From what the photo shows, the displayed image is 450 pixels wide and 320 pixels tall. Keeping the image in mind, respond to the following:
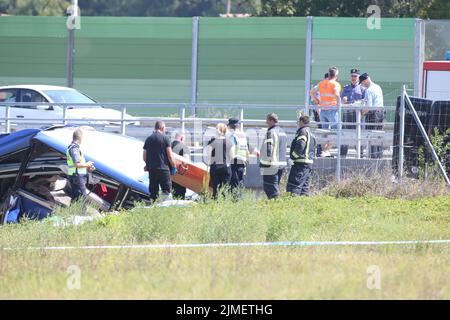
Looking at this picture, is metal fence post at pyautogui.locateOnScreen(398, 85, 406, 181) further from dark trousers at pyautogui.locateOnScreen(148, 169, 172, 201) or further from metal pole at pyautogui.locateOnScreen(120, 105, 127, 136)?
metal pole at pyautogui.locateOnScreen(120, 105, 127, 136)

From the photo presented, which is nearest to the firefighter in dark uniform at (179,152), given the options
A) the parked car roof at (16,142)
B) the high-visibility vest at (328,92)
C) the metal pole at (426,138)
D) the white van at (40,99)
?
the parked car roof at (16,142)

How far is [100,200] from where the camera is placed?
15.6 m

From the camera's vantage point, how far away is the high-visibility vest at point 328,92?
19.5 m

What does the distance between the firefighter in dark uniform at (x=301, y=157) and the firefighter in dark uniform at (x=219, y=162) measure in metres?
1.14

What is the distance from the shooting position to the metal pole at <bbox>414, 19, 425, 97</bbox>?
23.2 m

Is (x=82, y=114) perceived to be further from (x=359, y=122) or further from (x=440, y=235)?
(x=440, y=235)

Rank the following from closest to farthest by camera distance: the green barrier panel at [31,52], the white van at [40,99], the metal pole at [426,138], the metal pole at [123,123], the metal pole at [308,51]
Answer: the metal pole at [426,138], the metal pole at [123,123], the white van at [40,99], the metal pole at [308,51], the green barrier panel at [31,52]

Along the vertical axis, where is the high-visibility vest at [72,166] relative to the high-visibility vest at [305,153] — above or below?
below

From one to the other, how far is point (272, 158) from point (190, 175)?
60.2 inches

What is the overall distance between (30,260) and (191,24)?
17.1 meters

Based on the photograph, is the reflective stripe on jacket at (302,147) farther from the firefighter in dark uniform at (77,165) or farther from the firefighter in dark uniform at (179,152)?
the firefighter in dark uniform at (77,165)

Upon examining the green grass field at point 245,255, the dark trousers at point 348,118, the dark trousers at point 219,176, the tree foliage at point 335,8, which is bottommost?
the green grass field at point 245,255

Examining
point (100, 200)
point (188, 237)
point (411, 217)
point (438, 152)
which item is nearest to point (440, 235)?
point (411, 217)

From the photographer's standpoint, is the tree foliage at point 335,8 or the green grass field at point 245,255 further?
the tree foliage at point 335,8
